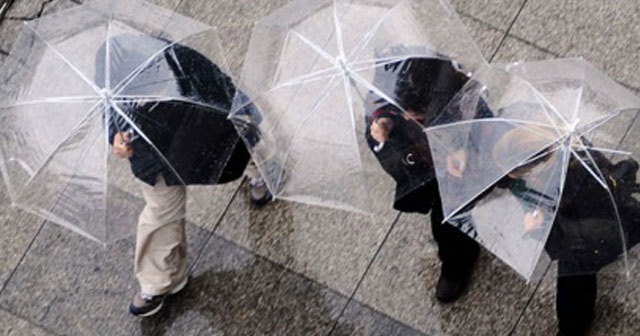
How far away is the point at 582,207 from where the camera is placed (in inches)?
179

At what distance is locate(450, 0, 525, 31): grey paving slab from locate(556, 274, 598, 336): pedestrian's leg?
1674 millimetres

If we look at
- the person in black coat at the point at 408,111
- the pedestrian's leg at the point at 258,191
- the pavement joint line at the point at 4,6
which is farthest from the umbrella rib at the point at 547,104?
the pavement joint line at the point at 4,6

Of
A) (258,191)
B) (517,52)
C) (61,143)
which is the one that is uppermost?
(61,143)

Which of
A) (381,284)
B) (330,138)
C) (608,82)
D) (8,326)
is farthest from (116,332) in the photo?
(608,82)

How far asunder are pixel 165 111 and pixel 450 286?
1.82 metres

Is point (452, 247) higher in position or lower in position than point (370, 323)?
higher

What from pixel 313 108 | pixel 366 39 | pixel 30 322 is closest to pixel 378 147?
pixel 313 108

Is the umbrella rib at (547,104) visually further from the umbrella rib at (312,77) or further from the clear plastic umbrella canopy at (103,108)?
the clear plastic umbrella canopy at (103,108)

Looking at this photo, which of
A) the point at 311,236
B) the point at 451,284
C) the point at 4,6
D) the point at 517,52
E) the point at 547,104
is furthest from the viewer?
the point at 4,6

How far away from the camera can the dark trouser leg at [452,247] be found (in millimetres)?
5426

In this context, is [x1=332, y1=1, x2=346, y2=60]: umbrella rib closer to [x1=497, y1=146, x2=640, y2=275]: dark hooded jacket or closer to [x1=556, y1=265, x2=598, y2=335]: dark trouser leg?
[x1=497, y1=146, x2=640, y2=275]: dark hooded jacket

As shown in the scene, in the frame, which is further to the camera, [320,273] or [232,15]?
[232,15]

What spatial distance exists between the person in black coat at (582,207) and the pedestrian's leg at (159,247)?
1.62 metres

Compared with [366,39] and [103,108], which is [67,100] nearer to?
[103,108]
